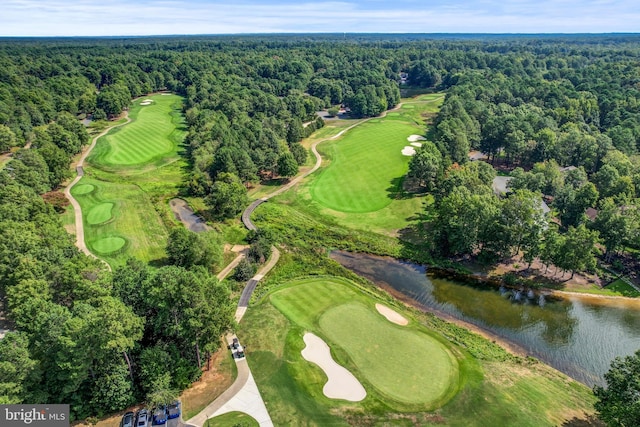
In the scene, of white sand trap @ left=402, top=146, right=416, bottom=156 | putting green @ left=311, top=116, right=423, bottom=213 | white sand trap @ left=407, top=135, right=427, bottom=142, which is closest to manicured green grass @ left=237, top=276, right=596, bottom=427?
putting green @ left=311, top=116, right=423, bottom=213

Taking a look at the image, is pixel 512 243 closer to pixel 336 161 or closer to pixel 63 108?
pixel 336 161

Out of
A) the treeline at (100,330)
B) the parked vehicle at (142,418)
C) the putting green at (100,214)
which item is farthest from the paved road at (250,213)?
the parked vehicle at (142,418)

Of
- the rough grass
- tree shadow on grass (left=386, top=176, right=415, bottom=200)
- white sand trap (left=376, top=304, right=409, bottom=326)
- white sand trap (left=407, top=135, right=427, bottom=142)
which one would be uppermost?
white sand trap (left=407, top=135, right=427, bottom=142)

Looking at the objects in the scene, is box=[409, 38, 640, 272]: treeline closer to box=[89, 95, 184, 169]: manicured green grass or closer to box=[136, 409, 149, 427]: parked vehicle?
box=[136, 409, 149, 427]: parked vehicle

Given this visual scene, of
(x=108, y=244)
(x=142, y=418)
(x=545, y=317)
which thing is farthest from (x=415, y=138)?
(x=142, y=418)

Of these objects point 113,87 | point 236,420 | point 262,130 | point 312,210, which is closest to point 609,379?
point 236,420

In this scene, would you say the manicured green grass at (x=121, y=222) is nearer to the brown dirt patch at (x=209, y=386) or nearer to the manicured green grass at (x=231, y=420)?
the brown dirt patch at (x=209, y=386)
